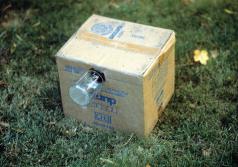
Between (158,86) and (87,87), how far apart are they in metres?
0.44

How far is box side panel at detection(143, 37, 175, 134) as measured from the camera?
2.77 m

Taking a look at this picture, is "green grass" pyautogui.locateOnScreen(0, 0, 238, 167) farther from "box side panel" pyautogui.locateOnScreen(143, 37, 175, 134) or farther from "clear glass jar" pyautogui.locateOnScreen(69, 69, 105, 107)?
"clear glass jar" pyautogui.locateOnScreen(69, 69, 105, 107)

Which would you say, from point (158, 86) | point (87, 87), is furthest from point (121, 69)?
point (158, 86)

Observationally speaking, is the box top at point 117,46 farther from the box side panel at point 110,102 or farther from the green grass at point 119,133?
the green grass at point 119,133

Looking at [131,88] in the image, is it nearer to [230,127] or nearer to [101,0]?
[230,127]

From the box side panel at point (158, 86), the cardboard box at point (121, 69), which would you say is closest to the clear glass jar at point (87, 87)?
the cardboard box at point (121, 69)

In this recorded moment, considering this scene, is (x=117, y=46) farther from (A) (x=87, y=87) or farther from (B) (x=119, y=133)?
(B) (x=119, y=133)

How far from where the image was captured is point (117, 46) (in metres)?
2.88

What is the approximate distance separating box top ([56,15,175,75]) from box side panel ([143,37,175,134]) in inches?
2.3

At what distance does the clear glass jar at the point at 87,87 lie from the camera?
276 cm

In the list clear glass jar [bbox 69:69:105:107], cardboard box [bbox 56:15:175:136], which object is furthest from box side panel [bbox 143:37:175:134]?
clear glass jar [bbox 69:69:105:107]

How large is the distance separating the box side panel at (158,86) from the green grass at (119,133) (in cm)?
9

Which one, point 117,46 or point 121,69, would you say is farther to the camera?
point 117,46

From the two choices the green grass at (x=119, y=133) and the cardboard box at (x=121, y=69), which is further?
the green grass at (x=119, y=133)
